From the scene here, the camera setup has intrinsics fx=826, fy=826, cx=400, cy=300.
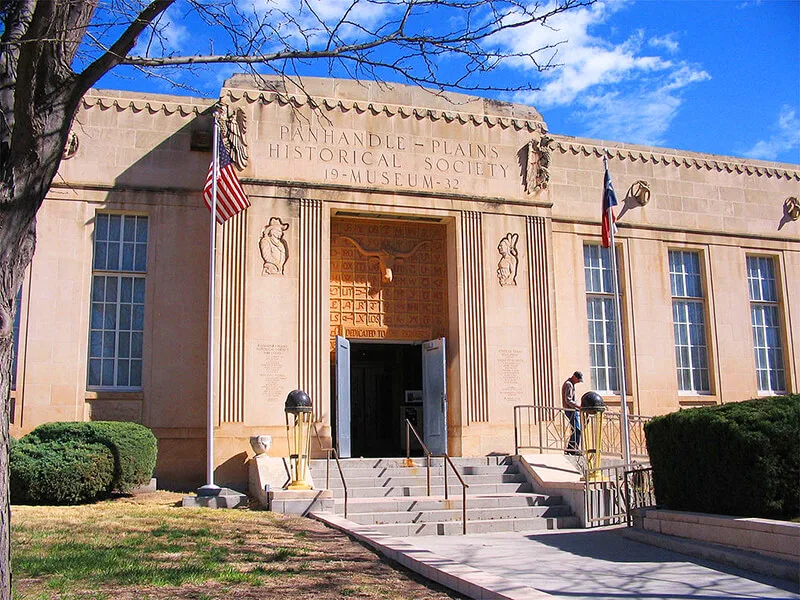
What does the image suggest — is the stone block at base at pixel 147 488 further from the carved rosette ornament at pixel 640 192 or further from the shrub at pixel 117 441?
the carved rosette ornament at pixel 640 192

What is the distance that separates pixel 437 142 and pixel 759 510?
37.2 ft

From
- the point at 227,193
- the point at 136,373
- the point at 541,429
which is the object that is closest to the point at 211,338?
Answer: the point at 227,193

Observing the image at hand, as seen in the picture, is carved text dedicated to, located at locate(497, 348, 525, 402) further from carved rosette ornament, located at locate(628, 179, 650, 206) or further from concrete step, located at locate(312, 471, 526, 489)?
carved rosette ornament, located at locate(628, 179, 650, 206)

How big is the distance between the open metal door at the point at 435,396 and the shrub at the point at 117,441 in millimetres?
5806

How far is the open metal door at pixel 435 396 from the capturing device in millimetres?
17000

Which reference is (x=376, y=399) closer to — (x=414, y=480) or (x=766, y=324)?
(x=414, y=480)

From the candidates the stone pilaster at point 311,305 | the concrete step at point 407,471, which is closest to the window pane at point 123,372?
the stone pilaster at point 311,305

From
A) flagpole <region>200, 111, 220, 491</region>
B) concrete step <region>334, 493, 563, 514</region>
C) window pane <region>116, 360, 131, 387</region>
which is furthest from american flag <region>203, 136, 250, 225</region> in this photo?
concrete step <region>334, 493, 563, 514</region>

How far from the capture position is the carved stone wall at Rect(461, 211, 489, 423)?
17109mm

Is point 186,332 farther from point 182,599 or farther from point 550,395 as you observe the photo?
point 182,599

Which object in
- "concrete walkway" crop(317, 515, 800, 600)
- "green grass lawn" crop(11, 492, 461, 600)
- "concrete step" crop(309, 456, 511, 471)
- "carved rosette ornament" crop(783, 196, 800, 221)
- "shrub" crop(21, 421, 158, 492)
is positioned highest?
"carved rosette ornament" crop(783, 196, 800, 221)

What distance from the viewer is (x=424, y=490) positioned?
561 inches

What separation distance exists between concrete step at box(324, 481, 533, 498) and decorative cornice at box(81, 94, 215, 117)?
866 cm

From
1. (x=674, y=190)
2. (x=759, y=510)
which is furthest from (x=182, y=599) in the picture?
(x=674, y=190)
